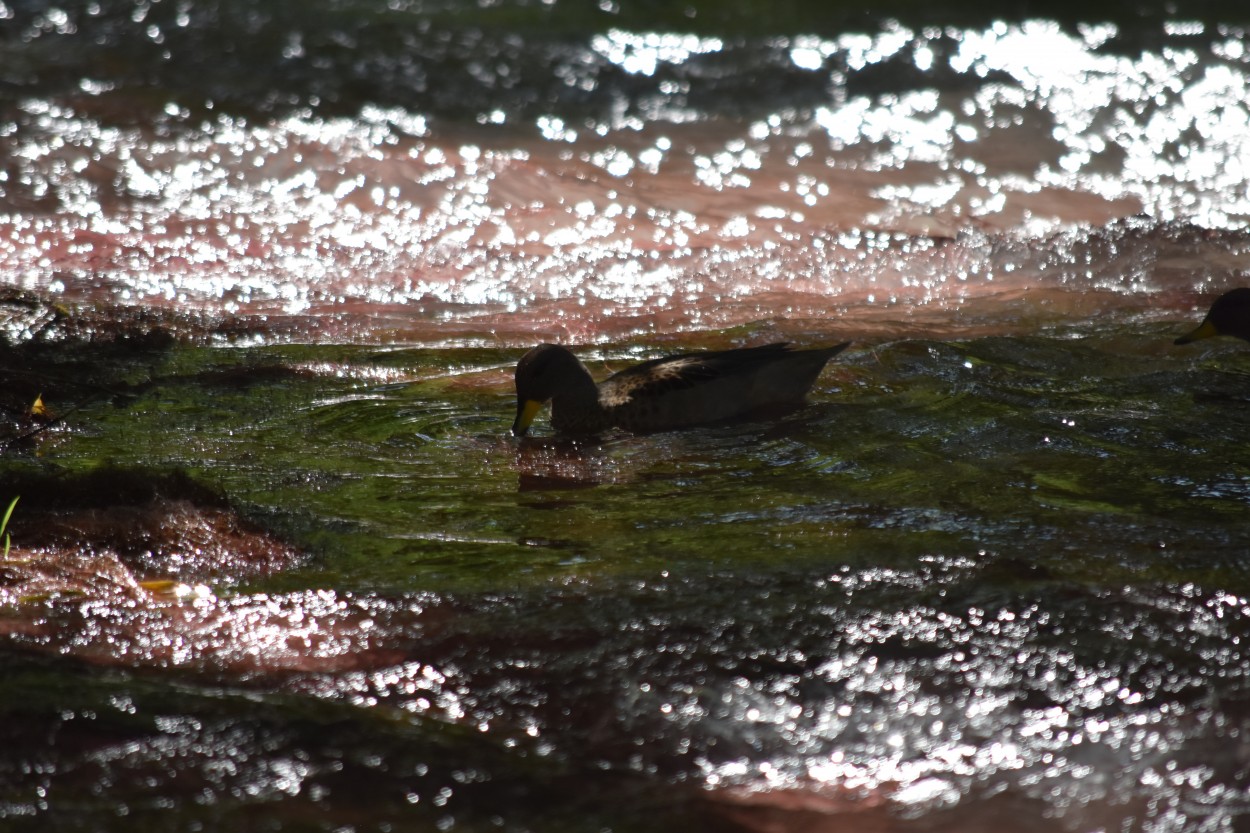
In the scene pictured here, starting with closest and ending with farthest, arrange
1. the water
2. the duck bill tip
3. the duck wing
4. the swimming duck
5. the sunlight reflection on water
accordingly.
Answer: the water < the duck bill tip < the duck wing < the swimming duck < the sunlight reflection on water

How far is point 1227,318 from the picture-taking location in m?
7.31

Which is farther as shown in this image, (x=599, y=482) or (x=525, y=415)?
(x=525, y=415)

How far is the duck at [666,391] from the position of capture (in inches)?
248

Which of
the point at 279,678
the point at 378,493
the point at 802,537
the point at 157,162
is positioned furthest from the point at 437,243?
the point at 279,678

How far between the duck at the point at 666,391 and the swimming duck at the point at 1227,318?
229cm

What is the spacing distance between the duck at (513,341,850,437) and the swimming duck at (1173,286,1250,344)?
2.29m

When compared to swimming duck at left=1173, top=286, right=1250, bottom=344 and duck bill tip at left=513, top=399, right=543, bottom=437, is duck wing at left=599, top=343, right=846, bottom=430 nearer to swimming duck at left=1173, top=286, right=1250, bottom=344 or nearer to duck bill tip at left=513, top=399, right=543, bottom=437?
duck bill tip at left=513, top=399, right=543, bottom=437

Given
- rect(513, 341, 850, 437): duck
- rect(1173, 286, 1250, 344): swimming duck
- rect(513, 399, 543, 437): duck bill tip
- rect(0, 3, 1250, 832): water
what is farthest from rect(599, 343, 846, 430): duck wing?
rect(1173, 286, 1250, 344): swimming duck

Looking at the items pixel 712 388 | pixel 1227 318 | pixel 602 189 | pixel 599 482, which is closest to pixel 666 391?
pixel 712 388

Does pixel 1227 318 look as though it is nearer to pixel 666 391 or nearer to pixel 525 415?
pixel 666 391

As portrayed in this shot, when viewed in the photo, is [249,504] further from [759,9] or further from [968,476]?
[759,9]

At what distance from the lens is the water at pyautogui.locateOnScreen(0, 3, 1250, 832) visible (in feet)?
10.1

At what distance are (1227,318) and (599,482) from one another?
13.0 feet

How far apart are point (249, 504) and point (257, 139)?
8167 millimetres
